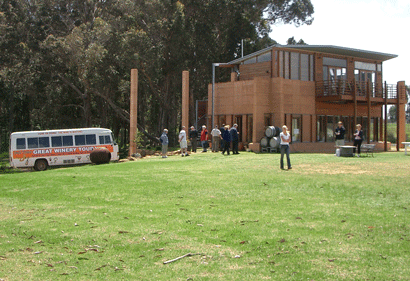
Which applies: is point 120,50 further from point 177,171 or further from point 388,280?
point 388,280

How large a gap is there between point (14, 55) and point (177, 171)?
1249 inches

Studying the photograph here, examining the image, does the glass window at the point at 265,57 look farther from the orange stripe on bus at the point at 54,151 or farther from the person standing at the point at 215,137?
the orange stripe on bus at the point at 54,151

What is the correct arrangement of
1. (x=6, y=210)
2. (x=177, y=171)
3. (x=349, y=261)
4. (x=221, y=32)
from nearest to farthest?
(x=349, y=261)
(x=6, y=210)
(x=177, y=171)
(x=221, y=32)

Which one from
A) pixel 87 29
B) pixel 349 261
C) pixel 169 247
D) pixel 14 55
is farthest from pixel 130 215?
pixel 14 55

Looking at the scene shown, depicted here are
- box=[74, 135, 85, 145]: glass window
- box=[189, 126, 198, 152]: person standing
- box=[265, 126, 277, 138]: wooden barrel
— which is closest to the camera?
box=[74, 135, 85, 145]: glass window

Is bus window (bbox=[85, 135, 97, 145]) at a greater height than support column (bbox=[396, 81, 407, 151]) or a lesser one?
lesser

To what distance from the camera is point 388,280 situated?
586cm

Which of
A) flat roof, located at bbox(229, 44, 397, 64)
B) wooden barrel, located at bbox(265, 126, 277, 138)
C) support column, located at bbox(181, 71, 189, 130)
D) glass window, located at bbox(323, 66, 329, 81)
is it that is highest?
flat roof, located at bbox(229, 44, 397, 64)

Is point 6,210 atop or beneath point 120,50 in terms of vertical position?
beneath

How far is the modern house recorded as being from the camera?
3183 centimetres

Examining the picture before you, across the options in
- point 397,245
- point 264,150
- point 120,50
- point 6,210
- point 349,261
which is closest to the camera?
point 349,261

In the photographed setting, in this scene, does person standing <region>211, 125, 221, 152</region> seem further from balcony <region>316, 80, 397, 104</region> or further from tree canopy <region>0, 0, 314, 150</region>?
tree canopy <region>0, 0, 314, 150</region>

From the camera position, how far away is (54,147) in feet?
90.1

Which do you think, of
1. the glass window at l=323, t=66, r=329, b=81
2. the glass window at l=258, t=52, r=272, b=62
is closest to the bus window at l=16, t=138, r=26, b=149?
the glass window at l=258, t=52, r=272, b=62
